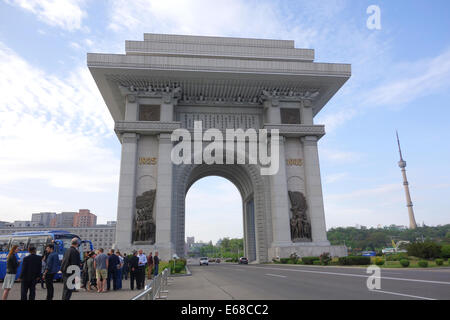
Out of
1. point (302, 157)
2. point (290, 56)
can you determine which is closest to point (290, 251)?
point (302, 157)

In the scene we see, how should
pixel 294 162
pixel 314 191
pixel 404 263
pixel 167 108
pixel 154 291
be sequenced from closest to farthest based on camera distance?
pixel 154 291, pixel 404 263, pixel 314 191, pixel 167 108, pixel 294 162

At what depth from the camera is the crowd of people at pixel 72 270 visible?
8945mm

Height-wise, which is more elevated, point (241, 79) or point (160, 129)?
point (241, 79)

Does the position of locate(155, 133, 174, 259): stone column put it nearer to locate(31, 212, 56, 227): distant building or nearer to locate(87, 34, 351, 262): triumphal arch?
locate(87, 34, 351, 262): triumphal arch

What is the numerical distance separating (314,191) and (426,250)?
11.7m

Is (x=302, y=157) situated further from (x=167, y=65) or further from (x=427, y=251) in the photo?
(x=167, y=65)

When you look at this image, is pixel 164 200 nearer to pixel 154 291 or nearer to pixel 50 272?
pixel 50 272

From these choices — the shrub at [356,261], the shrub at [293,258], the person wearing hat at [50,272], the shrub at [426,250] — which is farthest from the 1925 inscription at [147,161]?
the shrub at [426,250]

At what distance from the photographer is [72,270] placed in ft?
28.5

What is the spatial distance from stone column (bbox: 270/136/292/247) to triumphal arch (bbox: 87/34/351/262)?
0.10 meters

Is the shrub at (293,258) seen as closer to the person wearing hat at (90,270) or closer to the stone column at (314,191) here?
the stone column at (314,191)

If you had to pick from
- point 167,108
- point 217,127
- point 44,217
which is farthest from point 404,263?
point 44,217

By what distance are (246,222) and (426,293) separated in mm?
37381

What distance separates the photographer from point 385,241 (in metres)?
115
